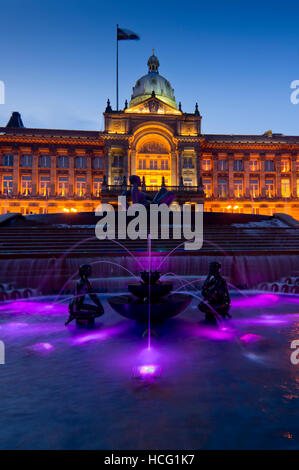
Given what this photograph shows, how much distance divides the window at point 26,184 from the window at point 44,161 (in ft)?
9.68

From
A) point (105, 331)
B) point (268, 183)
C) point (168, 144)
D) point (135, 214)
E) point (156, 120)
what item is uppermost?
point (156, 120)

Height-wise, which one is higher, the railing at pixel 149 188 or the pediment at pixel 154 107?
the pediment at pixel 154 107

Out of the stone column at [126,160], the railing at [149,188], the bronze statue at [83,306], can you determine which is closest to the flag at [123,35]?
the stone column at [126,160]

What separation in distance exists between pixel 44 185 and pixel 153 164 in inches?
735

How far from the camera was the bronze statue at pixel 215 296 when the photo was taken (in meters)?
5.63

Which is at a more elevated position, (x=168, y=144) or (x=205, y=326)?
(x=168, y=144)

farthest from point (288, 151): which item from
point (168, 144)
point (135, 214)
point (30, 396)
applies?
point (30, 396)

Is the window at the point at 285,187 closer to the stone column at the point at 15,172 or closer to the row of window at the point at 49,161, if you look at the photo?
the row of window at the point at 49,161

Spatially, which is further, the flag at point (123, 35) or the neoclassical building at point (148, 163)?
the neoclassical building at point (148, 163)

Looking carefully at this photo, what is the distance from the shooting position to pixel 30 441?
7.87 ft

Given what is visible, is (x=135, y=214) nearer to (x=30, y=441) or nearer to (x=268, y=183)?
(x=30, y=441)
